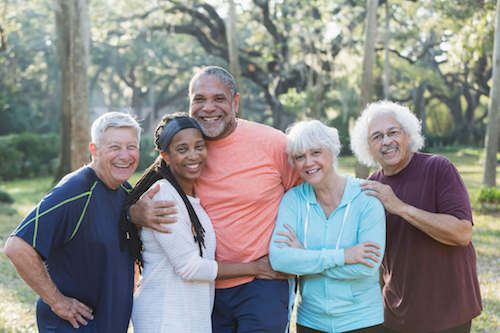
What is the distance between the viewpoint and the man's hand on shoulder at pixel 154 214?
281 cm

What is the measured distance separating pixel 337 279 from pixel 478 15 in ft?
57.9

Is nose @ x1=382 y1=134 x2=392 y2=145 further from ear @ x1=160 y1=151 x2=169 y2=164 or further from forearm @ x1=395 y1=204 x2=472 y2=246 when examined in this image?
ear @ x1=160 y1=151 x2=169 y2=164

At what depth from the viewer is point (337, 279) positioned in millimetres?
2939

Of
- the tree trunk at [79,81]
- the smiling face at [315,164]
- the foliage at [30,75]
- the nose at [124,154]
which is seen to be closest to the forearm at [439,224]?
the smiling face at [315,164]

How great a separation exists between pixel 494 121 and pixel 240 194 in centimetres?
1143

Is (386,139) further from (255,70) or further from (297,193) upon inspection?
(255,70)

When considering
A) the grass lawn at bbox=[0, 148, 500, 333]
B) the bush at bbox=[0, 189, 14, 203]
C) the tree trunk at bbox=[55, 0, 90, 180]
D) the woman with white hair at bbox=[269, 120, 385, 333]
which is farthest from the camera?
the bush at bbox=[0, 189, 14, 203]

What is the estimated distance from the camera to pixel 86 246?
281cm

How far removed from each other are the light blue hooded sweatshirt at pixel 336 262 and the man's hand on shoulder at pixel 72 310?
3.71ft

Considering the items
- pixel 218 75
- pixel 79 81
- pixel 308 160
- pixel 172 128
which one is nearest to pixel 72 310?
pixel 172 128

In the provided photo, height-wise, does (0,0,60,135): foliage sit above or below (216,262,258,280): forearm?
above

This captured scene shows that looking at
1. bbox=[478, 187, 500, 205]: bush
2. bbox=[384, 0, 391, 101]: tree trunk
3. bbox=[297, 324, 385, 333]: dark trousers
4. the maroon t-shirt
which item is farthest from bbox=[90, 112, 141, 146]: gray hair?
bbox=[384, 0, 391, 101]: tree trunk

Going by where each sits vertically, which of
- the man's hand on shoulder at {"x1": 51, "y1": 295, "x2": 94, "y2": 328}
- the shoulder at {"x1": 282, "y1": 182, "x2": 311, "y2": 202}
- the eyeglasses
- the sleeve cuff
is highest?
the eyeglasses

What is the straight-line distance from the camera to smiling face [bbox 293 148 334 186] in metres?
3.02
